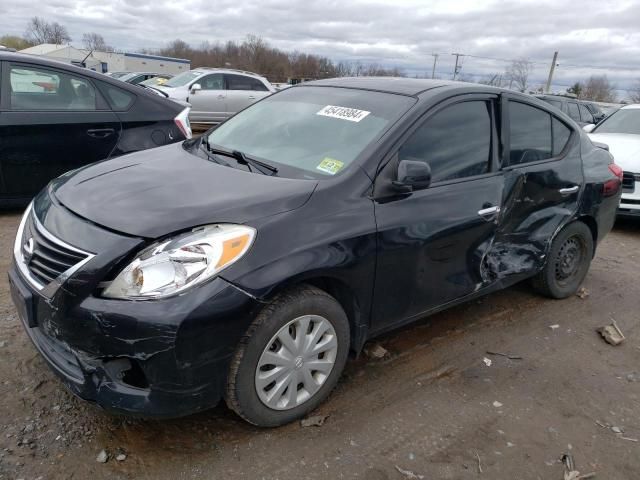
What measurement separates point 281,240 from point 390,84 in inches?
63.7

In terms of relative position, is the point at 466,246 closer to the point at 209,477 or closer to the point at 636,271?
the point at 209,477

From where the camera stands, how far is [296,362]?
8.25 feet

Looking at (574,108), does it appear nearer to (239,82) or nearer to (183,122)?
(239,82)

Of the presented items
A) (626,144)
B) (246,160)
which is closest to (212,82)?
(626,144)

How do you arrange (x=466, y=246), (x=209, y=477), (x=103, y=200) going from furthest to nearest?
(x=466, y=246) → (x=103, y=200) → (x=209, y=477)

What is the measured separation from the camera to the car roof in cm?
328

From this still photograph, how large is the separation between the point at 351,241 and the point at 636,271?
422cm

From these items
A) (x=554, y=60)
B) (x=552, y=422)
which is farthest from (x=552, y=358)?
(x=554, y=60)

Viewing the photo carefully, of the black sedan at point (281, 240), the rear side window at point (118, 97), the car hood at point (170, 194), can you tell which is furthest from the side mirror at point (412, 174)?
the rear side window at point (118, 97)

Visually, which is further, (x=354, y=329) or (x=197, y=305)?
(x=354, y=329)

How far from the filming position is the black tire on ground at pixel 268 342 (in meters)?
2.29

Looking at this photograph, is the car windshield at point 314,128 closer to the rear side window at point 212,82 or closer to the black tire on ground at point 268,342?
the black tire on ground at point 268,342

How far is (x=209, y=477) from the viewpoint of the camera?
2273 millimetres

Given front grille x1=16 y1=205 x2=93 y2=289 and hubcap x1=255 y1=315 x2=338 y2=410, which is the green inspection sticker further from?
front grille x1=16 y1=205 x2=93 y2=289
